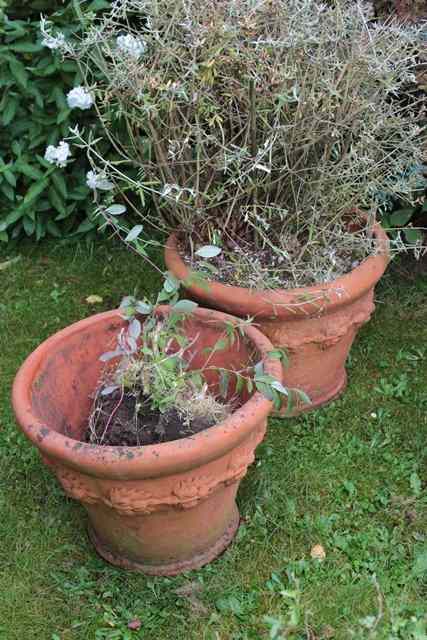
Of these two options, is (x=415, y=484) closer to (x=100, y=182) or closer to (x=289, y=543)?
(x=289, y=543)

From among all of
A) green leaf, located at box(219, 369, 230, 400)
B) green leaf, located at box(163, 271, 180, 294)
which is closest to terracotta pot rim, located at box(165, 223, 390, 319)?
green leaf, located at box(163, 271, 180, 294)

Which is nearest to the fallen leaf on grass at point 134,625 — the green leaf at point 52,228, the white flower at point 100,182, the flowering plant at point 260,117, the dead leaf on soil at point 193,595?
the dead leaf on soil at point 193,595

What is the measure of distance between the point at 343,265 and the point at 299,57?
83 centimetres

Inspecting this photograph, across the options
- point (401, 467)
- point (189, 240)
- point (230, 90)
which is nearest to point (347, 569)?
point (401, 467)

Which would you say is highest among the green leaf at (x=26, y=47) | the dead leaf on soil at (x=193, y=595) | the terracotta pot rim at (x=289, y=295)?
the green leaf at (x=26, y=47)

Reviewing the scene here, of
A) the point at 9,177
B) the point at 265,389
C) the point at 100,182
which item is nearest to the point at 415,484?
the point at 265,389

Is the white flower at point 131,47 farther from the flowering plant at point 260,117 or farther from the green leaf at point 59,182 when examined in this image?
the green leaf at point 59,182

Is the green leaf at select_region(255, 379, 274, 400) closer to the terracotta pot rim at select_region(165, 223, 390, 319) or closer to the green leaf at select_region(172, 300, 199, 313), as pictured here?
the green leaf at select_region(172, 300, 199, 313)

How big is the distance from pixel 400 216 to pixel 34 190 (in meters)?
1.89

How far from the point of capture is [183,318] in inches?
92.7

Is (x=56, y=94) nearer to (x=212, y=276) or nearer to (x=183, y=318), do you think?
(x=212, y=276)

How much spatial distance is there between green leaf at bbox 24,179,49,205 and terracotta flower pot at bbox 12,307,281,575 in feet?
5.00

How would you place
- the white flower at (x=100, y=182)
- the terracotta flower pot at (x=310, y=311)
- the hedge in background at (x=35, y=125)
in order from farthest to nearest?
the hedge in background at (x=35, y=125)
the terracotta flower pot at (x=310, y=311)
the white flower at (x=100, y=182)

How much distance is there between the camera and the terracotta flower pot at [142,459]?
195 cm
